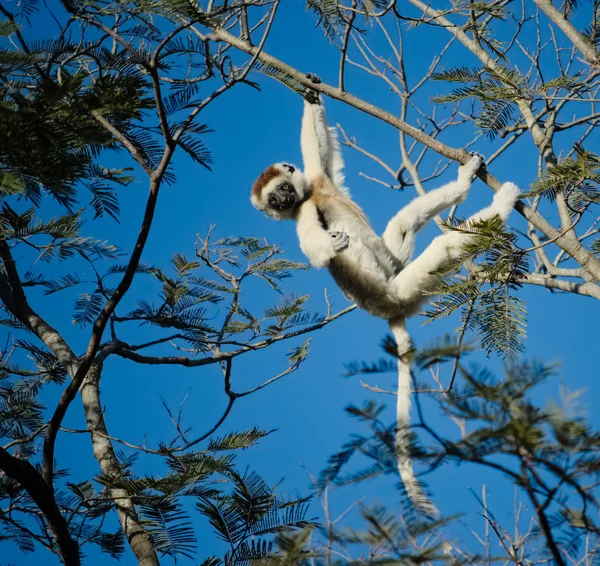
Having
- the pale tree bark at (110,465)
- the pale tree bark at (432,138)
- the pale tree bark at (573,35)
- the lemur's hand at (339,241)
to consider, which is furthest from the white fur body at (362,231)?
the pale tree bark at (110,465)

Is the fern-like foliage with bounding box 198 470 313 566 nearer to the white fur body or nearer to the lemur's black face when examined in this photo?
the white fur body

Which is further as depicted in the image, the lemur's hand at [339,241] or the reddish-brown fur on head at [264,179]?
the reddish-brown fur on head at [264,179]

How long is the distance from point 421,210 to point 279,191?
1759 millimetres

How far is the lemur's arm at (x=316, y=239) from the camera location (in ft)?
21.9

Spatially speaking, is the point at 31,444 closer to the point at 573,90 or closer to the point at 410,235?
the point at 410,235

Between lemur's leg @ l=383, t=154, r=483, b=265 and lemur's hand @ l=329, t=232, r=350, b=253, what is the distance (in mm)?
664

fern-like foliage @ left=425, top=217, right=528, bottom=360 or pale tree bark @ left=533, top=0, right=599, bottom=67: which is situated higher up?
pale tree bark @ left=533, top=0, right=599, bottom=67

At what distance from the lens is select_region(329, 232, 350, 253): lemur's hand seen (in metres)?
6.64

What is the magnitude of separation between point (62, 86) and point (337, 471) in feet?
7.13

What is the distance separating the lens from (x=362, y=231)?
23.3 ft

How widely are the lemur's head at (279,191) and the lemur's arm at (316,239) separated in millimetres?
284

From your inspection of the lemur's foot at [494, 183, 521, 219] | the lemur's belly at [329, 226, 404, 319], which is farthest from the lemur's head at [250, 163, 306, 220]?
the lemur's foot at [494, 183, 521, 219]

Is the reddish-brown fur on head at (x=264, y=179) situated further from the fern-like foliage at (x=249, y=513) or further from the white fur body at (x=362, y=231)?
the fern-like foliage at (x=249, y=513)

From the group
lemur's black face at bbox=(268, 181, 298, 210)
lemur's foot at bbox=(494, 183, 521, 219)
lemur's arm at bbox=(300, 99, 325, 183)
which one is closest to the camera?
lemur's foot at bbox=(494, 183, 521, 219)
